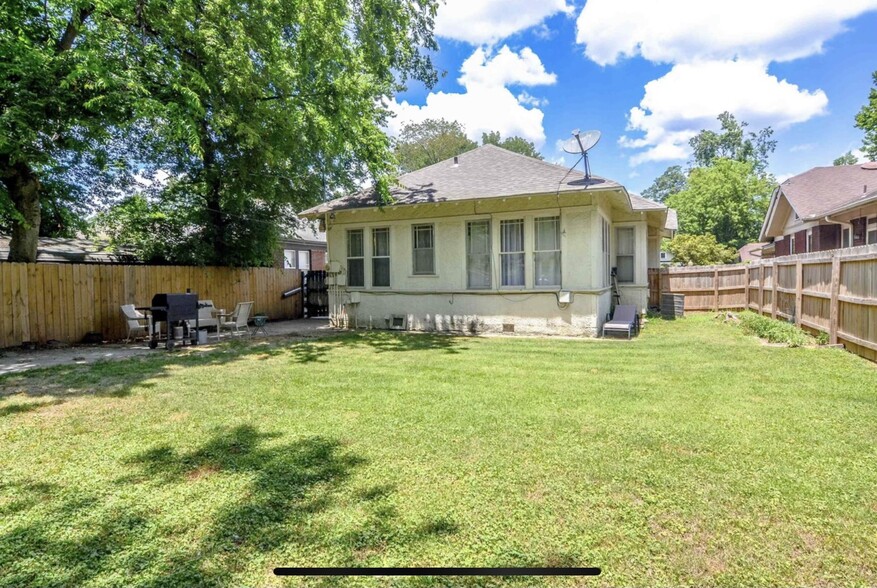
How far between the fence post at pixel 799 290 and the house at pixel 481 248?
147 inches

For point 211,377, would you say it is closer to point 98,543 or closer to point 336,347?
point 336,347

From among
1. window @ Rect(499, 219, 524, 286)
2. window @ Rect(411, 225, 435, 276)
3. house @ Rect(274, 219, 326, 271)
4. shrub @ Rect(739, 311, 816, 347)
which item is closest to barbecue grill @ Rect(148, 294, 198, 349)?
window @ Rect(411, 225, 435, 276)

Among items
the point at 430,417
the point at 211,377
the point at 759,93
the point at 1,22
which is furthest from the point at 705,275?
the point at 759,93

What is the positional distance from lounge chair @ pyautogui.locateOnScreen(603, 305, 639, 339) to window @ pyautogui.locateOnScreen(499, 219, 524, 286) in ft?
7.12

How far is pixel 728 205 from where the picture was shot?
37.2 metres

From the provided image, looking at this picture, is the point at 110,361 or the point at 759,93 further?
the point at 759,93

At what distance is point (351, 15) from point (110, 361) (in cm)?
1036

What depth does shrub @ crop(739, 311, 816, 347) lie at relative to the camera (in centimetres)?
800

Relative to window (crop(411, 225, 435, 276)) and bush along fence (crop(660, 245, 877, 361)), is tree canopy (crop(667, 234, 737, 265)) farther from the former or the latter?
window (crop(411, 225, 435, 276))

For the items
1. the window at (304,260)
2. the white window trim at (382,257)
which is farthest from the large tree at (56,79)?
the window at (304,260)

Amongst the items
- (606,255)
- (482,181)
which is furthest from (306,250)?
(606,255)

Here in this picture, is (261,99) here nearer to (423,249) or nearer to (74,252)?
(423,249)

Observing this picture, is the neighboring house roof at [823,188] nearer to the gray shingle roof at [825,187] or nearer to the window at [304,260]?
the gray shingle roof at [825,187]

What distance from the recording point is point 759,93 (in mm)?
33625
